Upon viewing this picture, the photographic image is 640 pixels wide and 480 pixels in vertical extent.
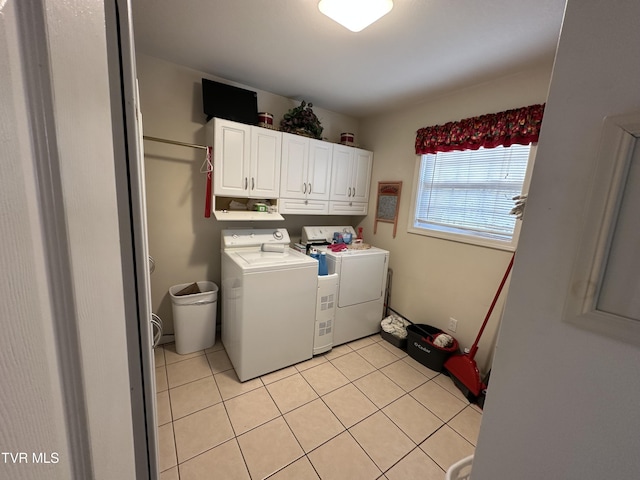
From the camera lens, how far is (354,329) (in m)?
2.69

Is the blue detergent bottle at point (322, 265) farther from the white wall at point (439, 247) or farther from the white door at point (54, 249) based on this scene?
the white door at point (54, 249)

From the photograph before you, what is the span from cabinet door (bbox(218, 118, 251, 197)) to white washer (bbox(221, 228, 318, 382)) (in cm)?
44

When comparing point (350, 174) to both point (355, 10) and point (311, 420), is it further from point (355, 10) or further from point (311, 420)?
point (311, 420)

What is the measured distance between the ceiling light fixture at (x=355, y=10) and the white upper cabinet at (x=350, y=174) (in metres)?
1.42

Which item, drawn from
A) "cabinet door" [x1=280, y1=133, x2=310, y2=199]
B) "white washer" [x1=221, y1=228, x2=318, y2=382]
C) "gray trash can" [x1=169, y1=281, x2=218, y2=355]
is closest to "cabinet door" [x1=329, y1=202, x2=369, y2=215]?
"cabinet door" [x1=280, y1=133, x2=310, y2=199]

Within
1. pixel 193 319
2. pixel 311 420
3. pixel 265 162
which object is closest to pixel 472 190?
pixel 265 162

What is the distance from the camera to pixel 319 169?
2725 mm

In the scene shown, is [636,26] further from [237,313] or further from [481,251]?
[237,313]

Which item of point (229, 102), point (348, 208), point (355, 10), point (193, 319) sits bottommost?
point (193, 319)

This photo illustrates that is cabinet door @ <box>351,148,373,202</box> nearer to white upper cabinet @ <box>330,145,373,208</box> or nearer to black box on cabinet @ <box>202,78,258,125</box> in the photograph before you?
white upper cabinet @ <box>330,145,373,208</box>

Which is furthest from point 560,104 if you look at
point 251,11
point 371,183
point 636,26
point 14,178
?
point 371,183

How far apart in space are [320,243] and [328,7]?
6.71 ft

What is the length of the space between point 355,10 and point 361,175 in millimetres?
1838

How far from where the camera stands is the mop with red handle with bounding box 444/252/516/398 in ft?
6.45
